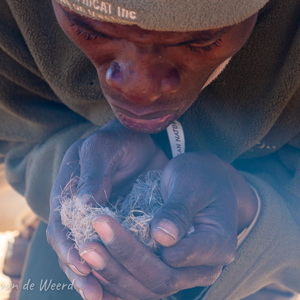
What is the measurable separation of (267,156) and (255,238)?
0.25 metres

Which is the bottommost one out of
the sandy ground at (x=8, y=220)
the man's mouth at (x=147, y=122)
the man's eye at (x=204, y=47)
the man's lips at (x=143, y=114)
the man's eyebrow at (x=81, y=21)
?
the sandy ground at (x=8, y=220)

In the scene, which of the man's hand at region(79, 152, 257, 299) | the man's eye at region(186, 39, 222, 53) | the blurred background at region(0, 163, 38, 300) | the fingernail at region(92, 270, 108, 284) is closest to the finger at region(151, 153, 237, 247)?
the man's hand at region(79, 152, 257, 299)

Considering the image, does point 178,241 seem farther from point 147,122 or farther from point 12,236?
point 12,236

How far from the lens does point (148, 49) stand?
1.98 ft

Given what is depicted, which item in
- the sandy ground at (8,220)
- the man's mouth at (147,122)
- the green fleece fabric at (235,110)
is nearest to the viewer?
the man's mouth at (147,122)

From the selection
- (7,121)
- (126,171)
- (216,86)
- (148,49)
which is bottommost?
(7,121)

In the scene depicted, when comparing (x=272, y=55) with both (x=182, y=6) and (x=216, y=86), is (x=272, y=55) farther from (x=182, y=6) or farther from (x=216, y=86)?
(x=182, y=6)

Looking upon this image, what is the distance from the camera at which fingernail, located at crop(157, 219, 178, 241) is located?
0.65 m

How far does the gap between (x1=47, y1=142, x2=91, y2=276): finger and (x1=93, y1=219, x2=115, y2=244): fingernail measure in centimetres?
7

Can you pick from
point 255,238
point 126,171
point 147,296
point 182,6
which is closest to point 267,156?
point 255,238

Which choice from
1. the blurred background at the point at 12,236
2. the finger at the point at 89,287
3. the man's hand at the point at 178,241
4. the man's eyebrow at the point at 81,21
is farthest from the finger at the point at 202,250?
the blurred background at the point at 12,236

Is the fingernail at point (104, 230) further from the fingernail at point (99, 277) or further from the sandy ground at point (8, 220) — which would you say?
the sandy ground at point (8, 220)

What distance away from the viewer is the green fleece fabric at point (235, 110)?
0.87 meters

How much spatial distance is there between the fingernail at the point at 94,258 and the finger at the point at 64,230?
3cm
